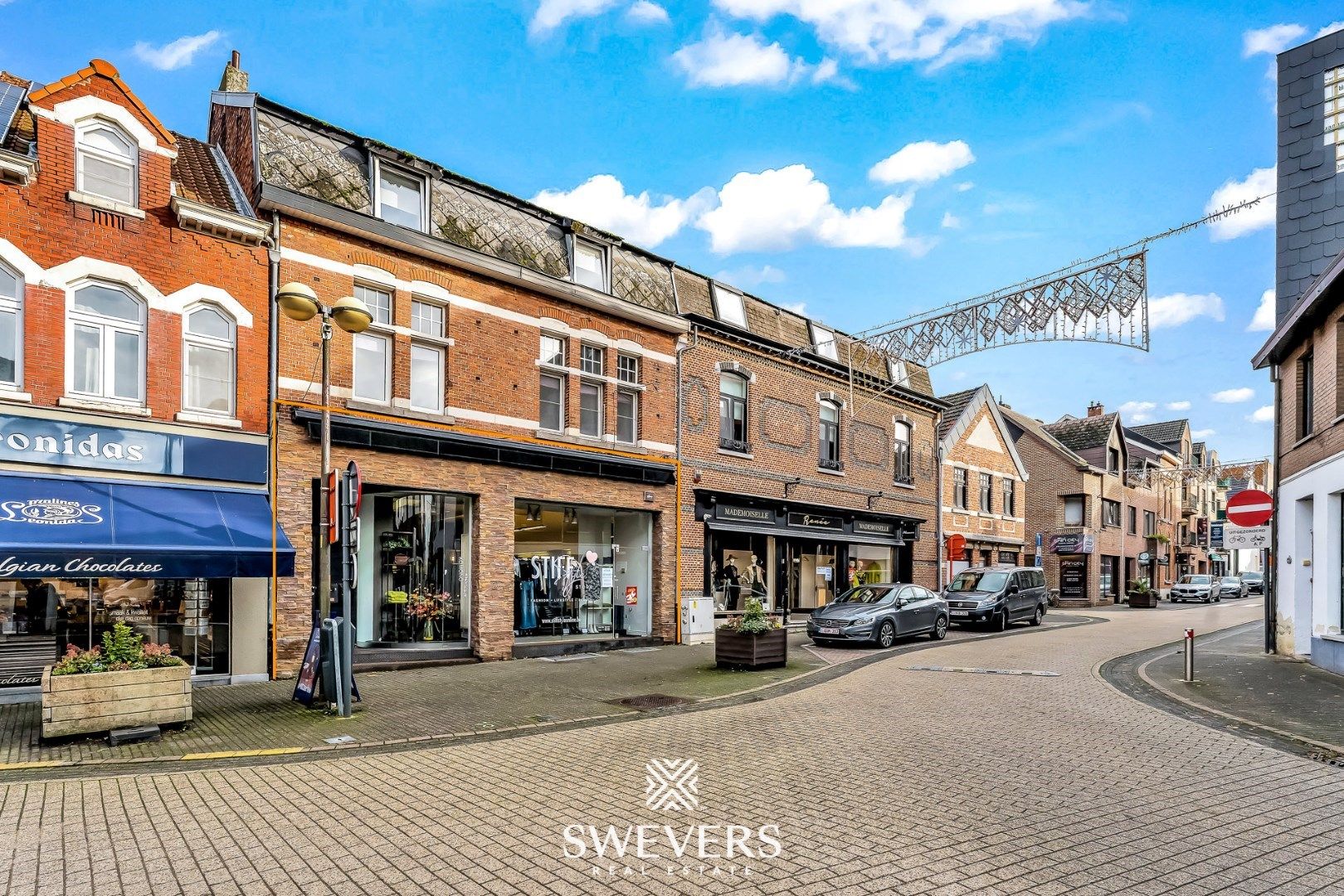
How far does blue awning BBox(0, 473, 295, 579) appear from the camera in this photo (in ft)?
Answer: 31.9

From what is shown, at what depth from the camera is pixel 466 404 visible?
1505 centimetres

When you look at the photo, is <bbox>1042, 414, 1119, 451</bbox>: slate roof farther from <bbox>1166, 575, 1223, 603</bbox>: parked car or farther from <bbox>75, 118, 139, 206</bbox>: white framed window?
<bbox>75, 118, 139, 206</bbox>: white framed window

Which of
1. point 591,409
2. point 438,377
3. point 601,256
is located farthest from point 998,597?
point 438,377

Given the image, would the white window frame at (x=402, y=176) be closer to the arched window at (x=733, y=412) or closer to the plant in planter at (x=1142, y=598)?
the arched window at (x=733, y=412)

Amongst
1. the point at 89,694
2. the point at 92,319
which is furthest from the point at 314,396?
the point at 89,694

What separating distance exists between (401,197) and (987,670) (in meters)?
13.3

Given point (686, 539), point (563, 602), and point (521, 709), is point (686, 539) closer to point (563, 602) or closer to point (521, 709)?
point (563, 602)

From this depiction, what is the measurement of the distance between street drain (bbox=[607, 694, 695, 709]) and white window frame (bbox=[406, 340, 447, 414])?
6372mm

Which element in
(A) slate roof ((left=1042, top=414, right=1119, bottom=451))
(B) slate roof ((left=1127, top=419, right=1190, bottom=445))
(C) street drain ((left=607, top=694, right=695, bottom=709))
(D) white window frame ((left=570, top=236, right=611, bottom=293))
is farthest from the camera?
(B) slate roof ((left=1127, top=419, right=1190, bottom=445))

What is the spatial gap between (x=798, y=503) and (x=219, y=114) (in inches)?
612

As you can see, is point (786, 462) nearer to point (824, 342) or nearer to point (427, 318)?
point (824, 342)

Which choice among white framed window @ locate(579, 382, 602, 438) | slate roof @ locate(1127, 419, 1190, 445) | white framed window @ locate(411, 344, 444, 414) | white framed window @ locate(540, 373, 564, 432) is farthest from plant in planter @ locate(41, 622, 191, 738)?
slate roof @ locate(1127, 419, 1190, 445)

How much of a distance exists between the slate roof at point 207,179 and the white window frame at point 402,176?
204 centimetres

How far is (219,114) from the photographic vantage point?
599 inches
